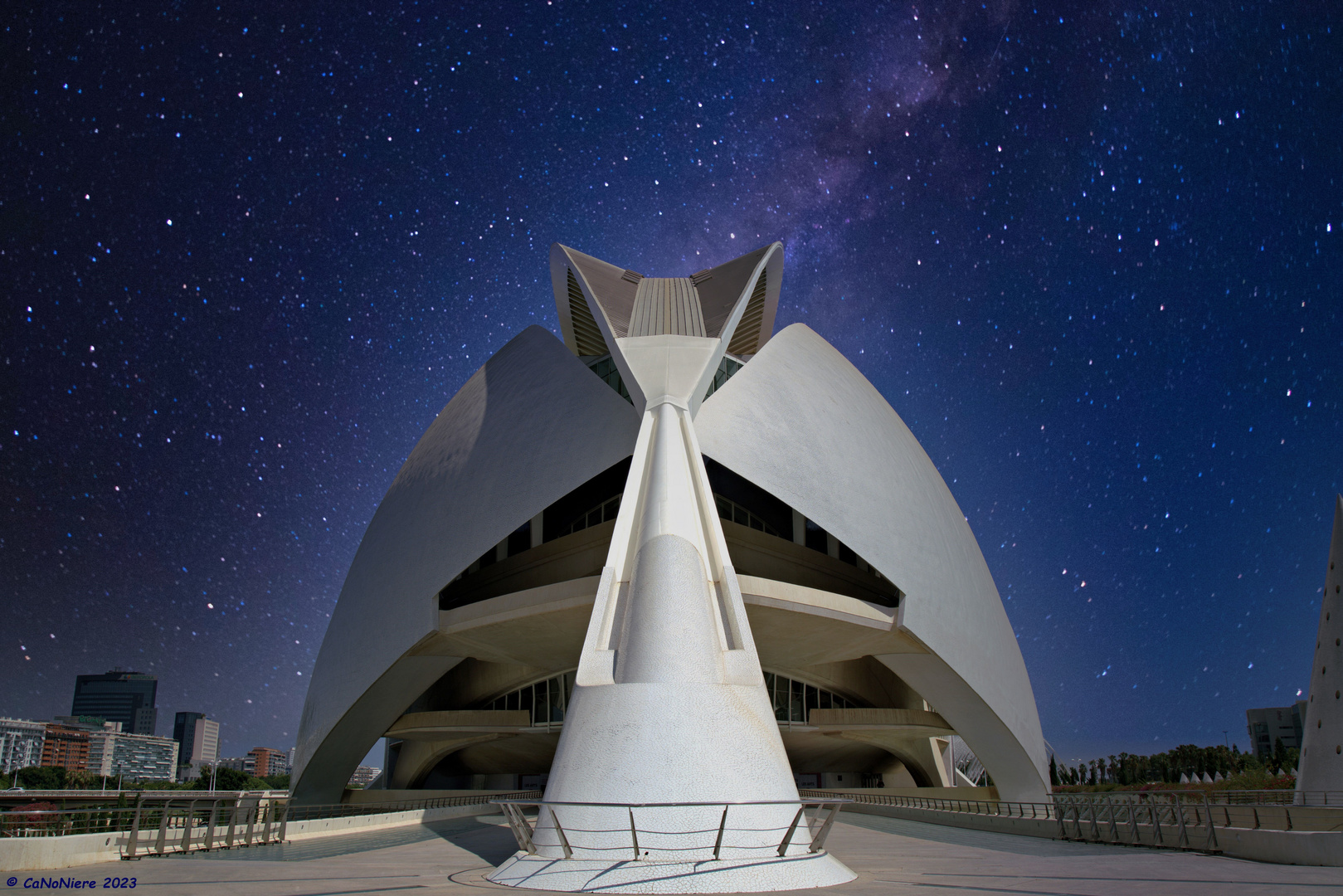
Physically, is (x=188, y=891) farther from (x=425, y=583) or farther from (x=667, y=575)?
(x=425, y=583)

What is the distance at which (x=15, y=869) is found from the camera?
Result: 6609mm

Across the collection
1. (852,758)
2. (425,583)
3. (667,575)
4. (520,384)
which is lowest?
(852,758)

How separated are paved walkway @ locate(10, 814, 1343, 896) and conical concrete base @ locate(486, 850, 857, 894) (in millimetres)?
363

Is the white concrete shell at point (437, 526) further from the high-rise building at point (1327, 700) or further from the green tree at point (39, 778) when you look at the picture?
the green tree at point (39, 778)

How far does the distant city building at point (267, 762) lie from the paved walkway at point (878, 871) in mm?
160734

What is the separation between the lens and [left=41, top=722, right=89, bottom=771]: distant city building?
341 feet

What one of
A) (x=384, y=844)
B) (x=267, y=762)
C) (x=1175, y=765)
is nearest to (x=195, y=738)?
(x=267, y=762)

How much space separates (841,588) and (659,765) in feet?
40.6

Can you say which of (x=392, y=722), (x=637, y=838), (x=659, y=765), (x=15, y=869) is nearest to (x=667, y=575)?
(x=659, y=765)

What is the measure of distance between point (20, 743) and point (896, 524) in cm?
12592

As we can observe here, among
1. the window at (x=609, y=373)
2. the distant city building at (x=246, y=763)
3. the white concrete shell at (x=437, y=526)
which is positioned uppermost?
the window at (x=609, y=373)

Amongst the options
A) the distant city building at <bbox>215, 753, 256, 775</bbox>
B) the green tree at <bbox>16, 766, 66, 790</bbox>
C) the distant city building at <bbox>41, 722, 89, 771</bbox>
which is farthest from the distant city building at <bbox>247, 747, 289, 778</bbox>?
the green tree at <bbox>16, 766, 66, 790</bbox>

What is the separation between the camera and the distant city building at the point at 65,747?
104 metres

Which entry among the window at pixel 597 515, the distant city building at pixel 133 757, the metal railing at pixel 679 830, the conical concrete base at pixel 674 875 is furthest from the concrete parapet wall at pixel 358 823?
the distant city building at pixel 133 757
